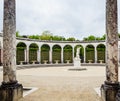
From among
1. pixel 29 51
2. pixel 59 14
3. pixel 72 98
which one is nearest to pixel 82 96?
pixel 72 98

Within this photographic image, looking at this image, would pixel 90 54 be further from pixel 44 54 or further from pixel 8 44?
pixel 8 44

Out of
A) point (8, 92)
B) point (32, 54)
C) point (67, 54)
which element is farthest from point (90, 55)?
point (8, 92)

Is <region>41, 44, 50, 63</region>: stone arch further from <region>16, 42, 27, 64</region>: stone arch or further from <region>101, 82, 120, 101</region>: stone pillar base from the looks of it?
<region>101, 82, 120, 101</region>: stone pillar base

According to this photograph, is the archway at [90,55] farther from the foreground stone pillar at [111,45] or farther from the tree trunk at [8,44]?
the tree trunk at [8,44]

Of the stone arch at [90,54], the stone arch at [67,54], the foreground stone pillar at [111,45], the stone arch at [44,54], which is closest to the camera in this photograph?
the foreground stone pillar at [111,45]

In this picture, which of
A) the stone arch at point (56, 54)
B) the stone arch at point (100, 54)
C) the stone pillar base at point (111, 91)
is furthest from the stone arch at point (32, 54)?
the stone pillar base at point (111, 91)

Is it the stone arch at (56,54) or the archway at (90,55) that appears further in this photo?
the archway at (90,55)

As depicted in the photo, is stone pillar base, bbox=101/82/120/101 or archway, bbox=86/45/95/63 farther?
archway, bbox=86/45/95/63

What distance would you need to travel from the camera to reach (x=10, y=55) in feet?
28.4

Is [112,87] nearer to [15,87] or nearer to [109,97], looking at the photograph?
[109,97]

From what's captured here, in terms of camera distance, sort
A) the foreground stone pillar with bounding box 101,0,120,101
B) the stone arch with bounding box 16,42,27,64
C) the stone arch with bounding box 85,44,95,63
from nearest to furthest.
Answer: the foreground stone pillar with bounding box 101,0,120,101 < the stone arch with bounding box 16,42,27,64 < the stone arch with bounding box 85,44,95,63

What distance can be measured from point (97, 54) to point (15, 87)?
3482 centimetres

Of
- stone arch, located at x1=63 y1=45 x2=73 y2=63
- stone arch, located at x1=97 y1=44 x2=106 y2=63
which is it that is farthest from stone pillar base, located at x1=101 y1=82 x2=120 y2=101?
stone arch, located at x1=63 y1=45 x2=73 y2=63

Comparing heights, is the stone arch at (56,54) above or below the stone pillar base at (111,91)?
above
